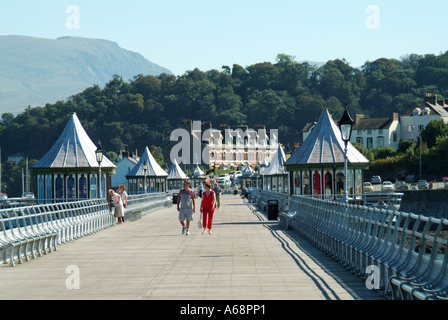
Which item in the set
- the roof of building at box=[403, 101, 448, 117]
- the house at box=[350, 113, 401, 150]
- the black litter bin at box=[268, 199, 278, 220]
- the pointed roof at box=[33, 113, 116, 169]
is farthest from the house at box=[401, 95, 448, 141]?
the black litter bin at box=[268, 199, 278, 220]

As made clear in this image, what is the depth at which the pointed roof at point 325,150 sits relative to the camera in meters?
40.8

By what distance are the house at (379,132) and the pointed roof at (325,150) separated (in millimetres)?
100339

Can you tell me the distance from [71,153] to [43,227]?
27232 millimetres

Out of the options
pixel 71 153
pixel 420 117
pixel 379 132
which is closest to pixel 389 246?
pixel 71 153

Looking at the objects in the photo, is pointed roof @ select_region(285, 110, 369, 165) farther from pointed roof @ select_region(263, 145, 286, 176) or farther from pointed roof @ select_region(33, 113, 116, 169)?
pointed roof @ select_region(263, 145, 286, 176)

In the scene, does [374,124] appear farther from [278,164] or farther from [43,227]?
[43,227]

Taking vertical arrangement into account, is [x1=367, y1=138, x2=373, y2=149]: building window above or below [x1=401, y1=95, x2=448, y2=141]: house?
below

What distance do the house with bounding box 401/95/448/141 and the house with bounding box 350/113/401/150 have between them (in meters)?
1.56

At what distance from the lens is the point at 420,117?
449 feet

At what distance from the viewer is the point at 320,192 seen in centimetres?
4072

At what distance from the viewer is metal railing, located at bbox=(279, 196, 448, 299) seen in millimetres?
9906

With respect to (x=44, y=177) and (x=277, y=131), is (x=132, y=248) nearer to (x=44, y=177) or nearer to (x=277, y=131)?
(x=44, y=177)

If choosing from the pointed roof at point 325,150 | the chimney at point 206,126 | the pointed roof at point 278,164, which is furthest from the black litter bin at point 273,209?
the chimney at point 206,126
